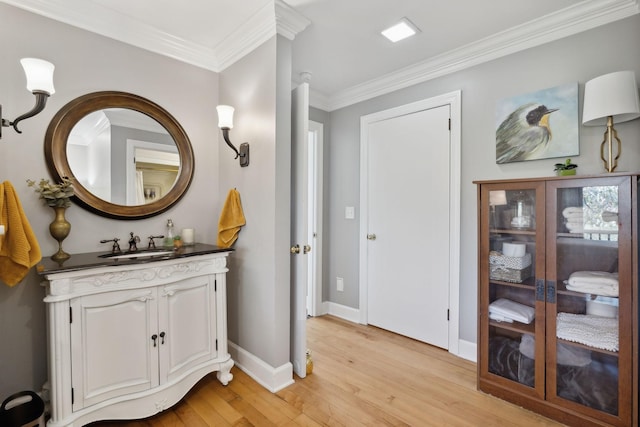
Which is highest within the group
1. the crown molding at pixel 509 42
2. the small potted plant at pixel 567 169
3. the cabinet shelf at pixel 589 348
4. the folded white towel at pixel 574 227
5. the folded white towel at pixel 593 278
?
the crown molding at pixel 509 42

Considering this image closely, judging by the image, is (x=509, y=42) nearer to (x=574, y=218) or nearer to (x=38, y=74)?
(x=574, y=218)

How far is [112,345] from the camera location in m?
1.60

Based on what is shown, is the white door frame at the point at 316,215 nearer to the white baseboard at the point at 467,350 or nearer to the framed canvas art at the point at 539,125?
the white baseboard at the point at 467,350

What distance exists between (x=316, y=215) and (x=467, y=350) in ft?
6.31

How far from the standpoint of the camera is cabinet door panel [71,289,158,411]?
59.5 inches

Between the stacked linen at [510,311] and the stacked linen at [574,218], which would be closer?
the stacked linen at [574,218]

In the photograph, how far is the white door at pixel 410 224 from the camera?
2.61 metres

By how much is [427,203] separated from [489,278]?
2.93 ft

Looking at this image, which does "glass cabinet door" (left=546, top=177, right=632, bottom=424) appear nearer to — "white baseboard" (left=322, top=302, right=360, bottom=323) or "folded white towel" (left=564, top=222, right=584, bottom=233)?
"folded white towel" (left=564, top=222, right=584, bottom=233)

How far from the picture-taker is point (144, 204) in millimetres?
2160

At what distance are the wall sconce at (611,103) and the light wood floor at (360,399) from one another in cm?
163

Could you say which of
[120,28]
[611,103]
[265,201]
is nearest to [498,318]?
[611,103]

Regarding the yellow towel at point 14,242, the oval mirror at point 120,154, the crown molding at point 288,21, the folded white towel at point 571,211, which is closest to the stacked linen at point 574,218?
the folded white towel at point 571,211

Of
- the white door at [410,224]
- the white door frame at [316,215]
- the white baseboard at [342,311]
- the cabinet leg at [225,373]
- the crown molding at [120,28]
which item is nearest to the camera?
the crown molding at [120,28]
